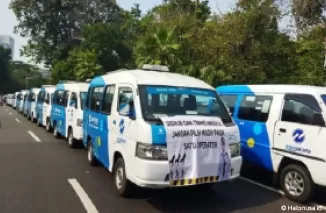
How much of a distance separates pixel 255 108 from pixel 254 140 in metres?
0.65

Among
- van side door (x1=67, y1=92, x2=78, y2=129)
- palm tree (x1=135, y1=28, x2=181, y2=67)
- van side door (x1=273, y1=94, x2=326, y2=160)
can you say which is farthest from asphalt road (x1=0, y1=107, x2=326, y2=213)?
palm tree (x1=135, y1=28, x2=181, y2=67)

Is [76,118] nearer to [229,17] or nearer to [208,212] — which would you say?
[208,212]

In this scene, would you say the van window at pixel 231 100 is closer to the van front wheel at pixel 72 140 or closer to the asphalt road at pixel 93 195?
the asphalt road at pixel 93 195

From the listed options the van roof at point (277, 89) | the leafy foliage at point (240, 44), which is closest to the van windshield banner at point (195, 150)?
the van roof at point (277, 89)

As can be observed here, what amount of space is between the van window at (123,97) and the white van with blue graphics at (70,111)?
441 centimetres

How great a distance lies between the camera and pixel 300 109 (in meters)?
6.45

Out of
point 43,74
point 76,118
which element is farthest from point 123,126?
point 43,74

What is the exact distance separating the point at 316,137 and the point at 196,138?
2020mm

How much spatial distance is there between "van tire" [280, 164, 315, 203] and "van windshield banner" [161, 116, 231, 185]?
1384 mm

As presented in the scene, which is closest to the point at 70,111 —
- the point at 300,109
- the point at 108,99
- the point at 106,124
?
the point at 108,99

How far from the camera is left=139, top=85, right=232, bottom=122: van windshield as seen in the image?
19.2ft

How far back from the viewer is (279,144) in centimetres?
674

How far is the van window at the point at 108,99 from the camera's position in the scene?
7.14 m

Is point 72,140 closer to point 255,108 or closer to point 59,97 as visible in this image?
point 59,97
